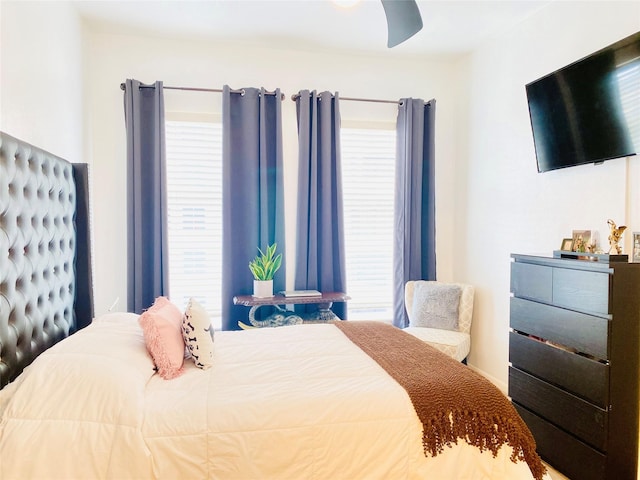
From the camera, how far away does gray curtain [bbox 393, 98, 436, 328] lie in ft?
12.3

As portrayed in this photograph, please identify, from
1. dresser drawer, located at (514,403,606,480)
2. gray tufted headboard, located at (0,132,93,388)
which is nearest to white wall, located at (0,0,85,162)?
gray tufted headboard, located at (0,132,93,388)

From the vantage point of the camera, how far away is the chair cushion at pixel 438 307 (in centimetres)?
349

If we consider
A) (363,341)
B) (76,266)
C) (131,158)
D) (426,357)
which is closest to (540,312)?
(426,357)

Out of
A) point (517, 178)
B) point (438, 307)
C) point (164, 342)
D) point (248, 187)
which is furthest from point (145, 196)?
point (517, 178)

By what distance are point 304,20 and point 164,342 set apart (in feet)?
8.50

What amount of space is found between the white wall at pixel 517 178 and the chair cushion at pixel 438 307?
0.27 metres

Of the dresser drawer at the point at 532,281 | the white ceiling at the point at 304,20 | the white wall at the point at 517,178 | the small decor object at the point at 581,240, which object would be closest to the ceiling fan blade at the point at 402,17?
the white ceiling at the point at 304,20

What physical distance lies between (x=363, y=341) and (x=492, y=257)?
1.74 m

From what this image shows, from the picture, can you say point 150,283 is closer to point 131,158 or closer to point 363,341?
point 131,158

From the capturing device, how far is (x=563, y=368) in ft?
→ 7.14

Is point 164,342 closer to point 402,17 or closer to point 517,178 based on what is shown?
point 402,17

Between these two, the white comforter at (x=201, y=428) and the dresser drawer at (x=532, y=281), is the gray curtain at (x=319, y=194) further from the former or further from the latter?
the white comforter at (x=201, y=428)

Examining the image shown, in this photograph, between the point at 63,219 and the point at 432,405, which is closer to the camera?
the point at 432,405

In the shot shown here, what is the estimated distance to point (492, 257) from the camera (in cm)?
344
